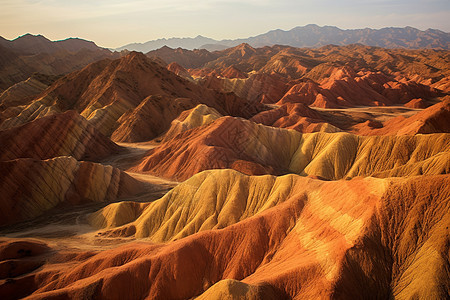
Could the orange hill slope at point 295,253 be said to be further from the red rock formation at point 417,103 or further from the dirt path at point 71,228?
the red rock formation at point 417,103

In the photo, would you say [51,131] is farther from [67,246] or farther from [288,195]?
[288,195]

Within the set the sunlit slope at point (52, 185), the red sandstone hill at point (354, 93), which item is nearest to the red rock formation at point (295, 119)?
the red sandstone hill at point (354, 93)

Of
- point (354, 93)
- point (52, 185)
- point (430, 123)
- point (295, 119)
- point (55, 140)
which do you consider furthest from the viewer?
point (354, 93)

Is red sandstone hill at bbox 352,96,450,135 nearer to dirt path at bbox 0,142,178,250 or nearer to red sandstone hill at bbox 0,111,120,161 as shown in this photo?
dirt path at bbox 0,142,178,250

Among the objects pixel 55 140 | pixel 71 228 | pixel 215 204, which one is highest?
pixel 215 204

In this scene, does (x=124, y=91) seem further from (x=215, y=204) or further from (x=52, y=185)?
(x=215, y=204)

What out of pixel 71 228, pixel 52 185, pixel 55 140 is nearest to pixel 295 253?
pixel 71 228

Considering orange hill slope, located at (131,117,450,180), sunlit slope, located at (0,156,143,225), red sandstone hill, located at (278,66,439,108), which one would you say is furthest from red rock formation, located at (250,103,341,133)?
sunlit slope, located at (0,156,143,225)
